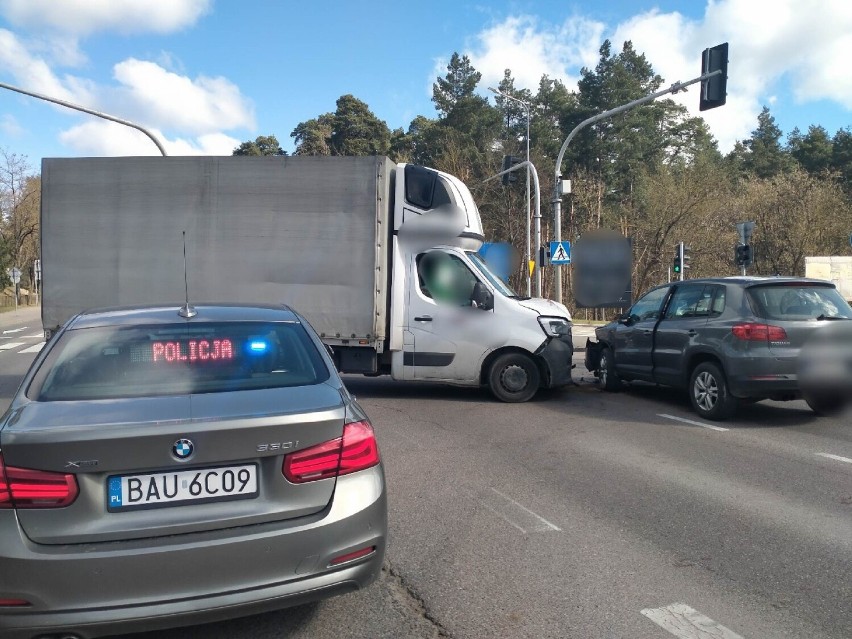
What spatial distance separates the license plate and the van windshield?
24.0 ft

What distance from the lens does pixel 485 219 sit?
4444 cm

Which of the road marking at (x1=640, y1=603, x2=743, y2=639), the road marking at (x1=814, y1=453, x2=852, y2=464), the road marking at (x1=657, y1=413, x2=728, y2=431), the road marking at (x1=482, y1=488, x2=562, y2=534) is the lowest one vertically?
the road marking at (x1=640, y1=603, x2=743, y2=639)

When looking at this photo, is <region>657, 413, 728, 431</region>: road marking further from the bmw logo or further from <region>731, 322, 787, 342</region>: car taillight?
the bmw logo

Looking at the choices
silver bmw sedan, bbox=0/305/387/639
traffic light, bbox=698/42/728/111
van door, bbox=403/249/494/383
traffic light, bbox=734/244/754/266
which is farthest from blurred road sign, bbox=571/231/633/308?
silver bmw sedan, bbox=0/305/387/639

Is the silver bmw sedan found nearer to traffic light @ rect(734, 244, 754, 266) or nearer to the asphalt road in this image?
the asphalt road

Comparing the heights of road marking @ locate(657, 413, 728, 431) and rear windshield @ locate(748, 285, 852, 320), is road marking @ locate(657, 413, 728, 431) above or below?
below

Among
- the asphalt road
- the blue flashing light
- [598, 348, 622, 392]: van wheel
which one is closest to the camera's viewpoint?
the asphalt road

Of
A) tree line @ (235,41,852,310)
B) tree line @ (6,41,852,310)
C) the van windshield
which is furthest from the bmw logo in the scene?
tree line @ (235,41,852,310)

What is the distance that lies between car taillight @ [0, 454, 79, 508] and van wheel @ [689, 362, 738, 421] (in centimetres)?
754

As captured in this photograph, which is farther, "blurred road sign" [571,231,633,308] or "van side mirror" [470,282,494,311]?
"blurred road sign" [571,231,633,308]

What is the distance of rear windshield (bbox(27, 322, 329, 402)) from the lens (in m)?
3.44

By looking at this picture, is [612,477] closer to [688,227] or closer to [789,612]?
[789,612]

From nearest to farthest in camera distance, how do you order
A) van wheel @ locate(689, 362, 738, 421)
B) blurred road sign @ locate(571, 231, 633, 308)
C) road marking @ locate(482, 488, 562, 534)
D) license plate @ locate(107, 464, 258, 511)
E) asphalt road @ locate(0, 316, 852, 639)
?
license plate @ locate(107, 464, 258, 511) → asphalt road @ locate(0, 316, 852, 639) → road marking @ locate(482, 488, 562, 534) → van wheel @ locate(689, 362, 738, 421) → blurred road sign @ locate(571, 231, 633, 308)

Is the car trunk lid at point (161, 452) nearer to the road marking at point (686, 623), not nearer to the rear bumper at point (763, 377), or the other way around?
the road marking at point (686, 623)
